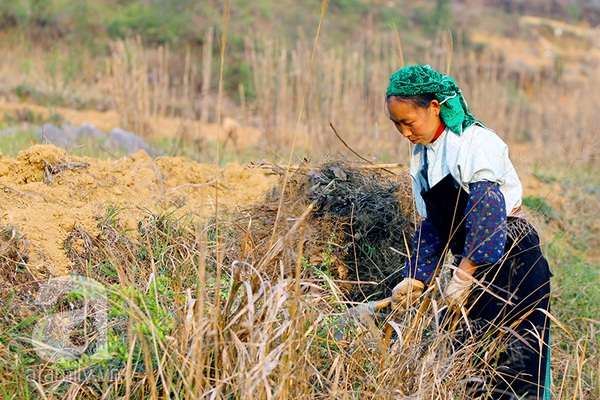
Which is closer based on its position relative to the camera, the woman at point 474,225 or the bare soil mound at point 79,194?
the woman at point 474,225

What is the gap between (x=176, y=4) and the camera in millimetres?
17062

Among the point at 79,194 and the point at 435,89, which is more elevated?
the point at 435,89

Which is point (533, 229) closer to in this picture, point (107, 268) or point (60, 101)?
point (107, 268)

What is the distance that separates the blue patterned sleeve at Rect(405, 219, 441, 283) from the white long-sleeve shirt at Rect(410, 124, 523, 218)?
28cm

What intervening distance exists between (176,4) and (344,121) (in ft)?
35.3

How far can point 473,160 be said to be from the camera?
2293 mm

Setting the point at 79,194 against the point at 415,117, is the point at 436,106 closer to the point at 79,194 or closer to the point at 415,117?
the point at 415,117

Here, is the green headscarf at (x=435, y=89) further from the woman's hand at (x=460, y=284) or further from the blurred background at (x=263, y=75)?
the woman's hand at (x=460, y=284)

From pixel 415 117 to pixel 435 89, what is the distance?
0.39 feet

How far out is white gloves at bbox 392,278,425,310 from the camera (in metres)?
2.53

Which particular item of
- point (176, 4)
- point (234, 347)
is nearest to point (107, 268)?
point (234, 347)

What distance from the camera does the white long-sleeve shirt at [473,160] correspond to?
90.0 inches

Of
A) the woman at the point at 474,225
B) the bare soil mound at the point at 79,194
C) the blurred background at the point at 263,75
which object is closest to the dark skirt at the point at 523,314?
the woman at the point at 474,225

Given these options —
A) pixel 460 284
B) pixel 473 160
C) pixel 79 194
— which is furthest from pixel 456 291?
pixel 79 194
